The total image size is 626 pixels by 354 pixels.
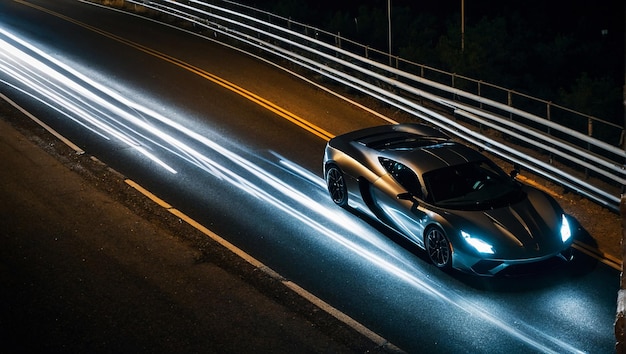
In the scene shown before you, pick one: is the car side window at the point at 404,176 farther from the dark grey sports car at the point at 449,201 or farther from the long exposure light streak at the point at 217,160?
the long exposure light streak at the point at 217,160

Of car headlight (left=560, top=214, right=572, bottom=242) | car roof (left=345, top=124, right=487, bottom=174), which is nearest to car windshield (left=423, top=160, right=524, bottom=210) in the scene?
car roof (left=345, top=124, right=487, bottom=174)

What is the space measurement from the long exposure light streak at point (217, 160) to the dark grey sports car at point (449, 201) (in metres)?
0.48

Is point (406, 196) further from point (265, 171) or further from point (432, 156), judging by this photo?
→ point (265, 171)

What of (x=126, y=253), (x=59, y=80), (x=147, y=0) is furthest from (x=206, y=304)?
(x=147, y=0)

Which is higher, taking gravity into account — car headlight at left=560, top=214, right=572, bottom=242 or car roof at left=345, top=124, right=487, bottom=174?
car roof at left=345, top=124, right=487, bottom=174

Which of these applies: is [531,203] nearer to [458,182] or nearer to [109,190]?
[458,182]

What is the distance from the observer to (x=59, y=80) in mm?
21266

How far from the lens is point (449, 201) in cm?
1159

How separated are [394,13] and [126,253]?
45.0m

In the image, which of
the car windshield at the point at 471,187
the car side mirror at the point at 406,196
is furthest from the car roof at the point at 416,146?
the car side mirror at the point at 406,196

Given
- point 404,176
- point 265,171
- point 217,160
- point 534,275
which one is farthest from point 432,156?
point 217,160

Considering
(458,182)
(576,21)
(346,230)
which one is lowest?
(576,21)

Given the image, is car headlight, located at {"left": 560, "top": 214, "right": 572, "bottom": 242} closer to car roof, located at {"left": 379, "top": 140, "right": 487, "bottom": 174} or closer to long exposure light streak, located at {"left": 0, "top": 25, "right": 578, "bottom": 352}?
car roof, located at {"left": 379, "top": 140, "right": 487, "bottom": 174}

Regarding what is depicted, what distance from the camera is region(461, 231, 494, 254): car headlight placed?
10.9 meters
